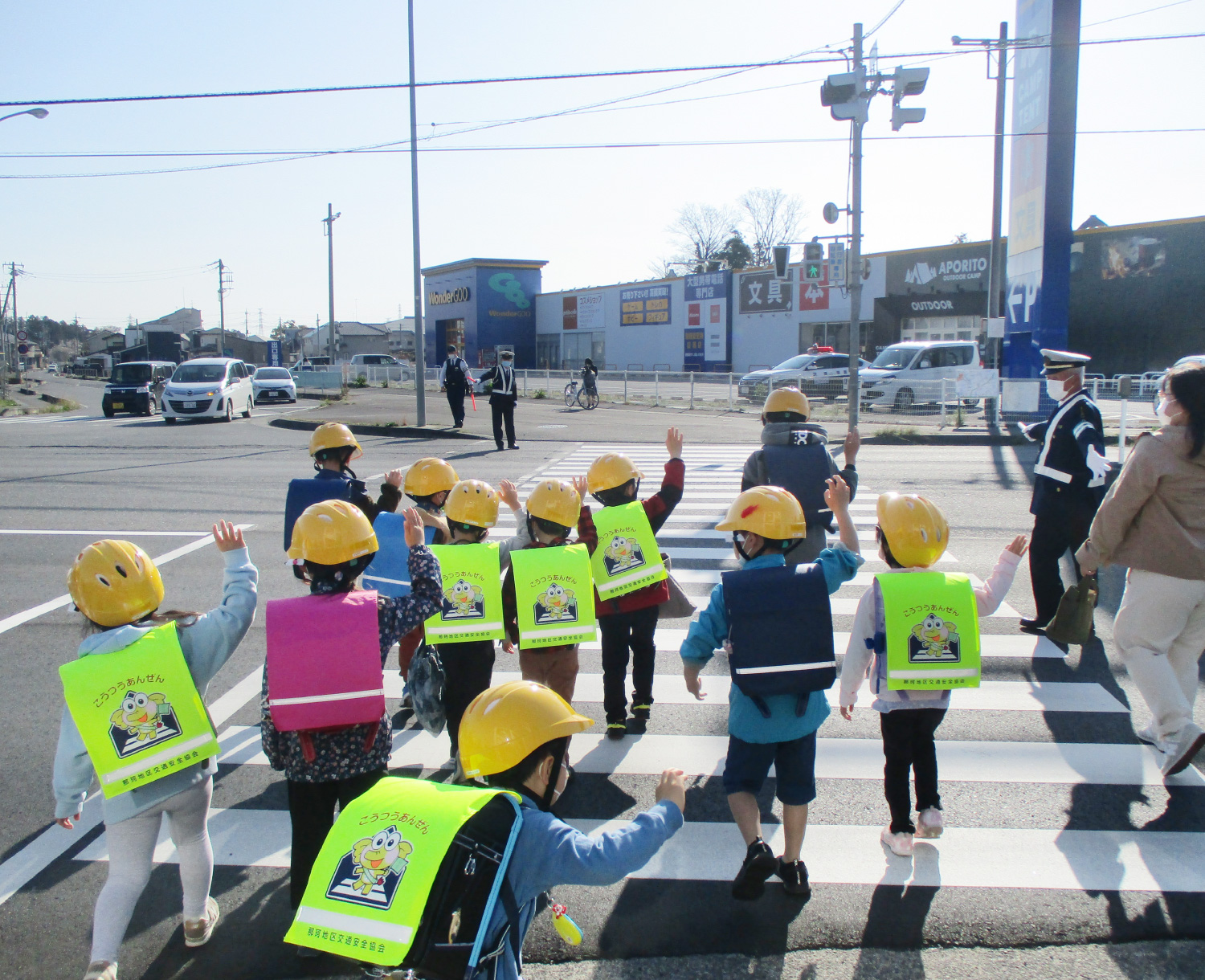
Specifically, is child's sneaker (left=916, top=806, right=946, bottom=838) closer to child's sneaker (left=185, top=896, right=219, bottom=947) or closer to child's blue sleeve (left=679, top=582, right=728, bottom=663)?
child's blue sleeve (left=679, top=582, right=728, bottom=663)

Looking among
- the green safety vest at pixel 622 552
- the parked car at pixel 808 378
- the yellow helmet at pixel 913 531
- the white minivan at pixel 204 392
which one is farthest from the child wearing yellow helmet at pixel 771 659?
the white minivan at pixel 204 392

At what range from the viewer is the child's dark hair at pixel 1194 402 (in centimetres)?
396

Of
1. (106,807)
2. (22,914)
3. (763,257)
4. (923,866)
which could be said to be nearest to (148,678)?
(106,807)

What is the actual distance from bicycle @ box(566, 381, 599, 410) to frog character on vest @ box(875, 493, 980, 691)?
25043mm

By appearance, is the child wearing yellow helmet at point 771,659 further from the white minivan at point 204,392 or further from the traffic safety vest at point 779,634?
the white minivan at point 204,392

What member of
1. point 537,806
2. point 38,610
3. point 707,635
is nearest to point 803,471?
point 707,635

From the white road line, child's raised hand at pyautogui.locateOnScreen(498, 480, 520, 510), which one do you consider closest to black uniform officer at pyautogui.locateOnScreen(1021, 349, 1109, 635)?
child's raised hand at pyautogui.locateOnScreen(498, 480, 520, 510)

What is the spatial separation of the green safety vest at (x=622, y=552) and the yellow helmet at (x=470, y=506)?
2.14 ft

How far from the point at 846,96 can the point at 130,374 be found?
24.1m

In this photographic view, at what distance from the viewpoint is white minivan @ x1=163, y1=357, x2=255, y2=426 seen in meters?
25.1

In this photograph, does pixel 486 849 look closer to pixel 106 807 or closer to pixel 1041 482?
pixel 106 807

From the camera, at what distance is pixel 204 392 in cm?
2516

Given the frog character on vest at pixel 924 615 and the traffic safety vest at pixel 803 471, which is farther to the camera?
the traffic safety vest at pixel 803 471

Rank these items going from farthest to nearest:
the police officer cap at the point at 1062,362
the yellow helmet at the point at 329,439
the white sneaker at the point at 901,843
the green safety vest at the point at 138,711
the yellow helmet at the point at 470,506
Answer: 1. the police officer cap at the point at 1062,362
2. the yellow helmet at the point at 329,439
3. the yellow helmet at the point at 470,506
4. the white sneaker at the point at 901,843
5. the green safety vest at the point at 138,711
